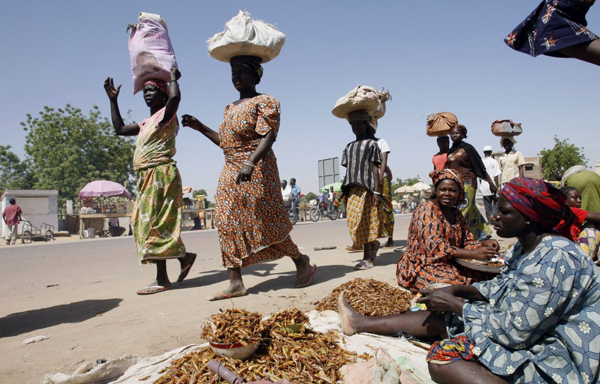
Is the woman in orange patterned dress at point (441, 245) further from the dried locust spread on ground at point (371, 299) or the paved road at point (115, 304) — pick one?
the paved road at point (115, 304)

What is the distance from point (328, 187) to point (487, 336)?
23941 mm

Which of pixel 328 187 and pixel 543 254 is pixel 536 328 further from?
pixel 328 187

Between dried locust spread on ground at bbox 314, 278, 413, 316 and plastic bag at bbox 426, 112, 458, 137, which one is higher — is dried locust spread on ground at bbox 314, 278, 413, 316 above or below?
below

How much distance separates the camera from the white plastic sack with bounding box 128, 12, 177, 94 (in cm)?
494

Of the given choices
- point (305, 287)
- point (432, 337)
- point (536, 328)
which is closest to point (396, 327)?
point (432, 337)

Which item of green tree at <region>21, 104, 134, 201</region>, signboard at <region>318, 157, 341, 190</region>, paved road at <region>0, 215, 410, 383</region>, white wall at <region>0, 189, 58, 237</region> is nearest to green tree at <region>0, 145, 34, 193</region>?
green tree at <region>21, 104, 134, 201</region>

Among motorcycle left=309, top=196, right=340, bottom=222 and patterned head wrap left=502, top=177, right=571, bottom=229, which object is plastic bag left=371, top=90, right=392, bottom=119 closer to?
patterned head wrap left=502, top=177, right=571, bottom=229

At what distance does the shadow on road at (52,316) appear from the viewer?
3.72 metres

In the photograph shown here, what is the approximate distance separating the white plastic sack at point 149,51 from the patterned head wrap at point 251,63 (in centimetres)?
89

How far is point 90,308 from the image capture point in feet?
14.2

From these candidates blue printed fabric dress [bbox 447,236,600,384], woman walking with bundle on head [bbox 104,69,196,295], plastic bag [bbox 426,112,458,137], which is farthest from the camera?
plastic bag [bbox 426,112,458,137]

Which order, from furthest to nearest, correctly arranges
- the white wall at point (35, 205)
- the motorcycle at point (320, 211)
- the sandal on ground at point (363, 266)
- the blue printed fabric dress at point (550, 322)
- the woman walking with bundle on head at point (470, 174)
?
the motorcycle at point (320, 211), the white wall at point (35, 205), the woman walking with bundle on head at point (470, 174), the sandal on ground at point (363, 266), the blue printed fabric dress at point (550, 322)

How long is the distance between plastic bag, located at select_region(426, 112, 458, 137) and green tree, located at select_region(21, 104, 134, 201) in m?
37.4

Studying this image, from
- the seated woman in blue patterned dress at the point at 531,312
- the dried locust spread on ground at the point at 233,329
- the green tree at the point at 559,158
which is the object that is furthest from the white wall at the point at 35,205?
the green tree at the point at 559,158
